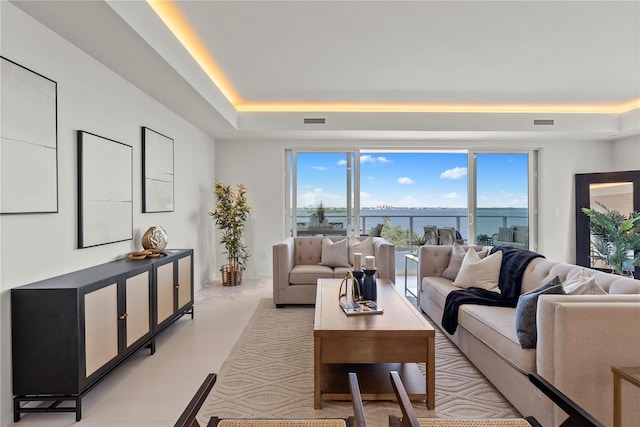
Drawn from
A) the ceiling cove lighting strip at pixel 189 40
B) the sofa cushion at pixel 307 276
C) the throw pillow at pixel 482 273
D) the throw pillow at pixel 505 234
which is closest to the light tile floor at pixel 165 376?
the sofa cushion at pixel 307 276

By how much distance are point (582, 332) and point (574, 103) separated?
4.83 m

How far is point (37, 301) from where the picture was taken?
2.04 metres

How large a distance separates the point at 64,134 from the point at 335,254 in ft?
10.6

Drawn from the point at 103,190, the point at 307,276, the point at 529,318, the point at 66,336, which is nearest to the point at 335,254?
the point at 307,276

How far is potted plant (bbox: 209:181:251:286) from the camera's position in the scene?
5566mm

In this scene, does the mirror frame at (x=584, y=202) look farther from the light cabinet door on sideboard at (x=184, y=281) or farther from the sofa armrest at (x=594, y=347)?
the light cabinet door on sideboard at (x=184, y=281)

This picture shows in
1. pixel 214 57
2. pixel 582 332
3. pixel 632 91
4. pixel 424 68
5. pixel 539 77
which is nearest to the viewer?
pixel 582 332

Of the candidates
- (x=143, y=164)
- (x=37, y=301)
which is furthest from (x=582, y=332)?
(x=143, y=164)

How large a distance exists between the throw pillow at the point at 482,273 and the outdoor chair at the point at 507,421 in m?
1.99

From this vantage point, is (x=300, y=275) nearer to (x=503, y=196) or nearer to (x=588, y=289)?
(x=588, y=289)

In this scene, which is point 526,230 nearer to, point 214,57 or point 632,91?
point 632,91

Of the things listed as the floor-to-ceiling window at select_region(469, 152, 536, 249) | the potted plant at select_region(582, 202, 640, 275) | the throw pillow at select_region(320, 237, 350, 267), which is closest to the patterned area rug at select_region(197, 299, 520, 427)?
the throw pillow at select_region(320, 237, 350, 267)

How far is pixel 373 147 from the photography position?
20.5 ft

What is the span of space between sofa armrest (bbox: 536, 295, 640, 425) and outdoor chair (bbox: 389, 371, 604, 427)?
470 mm
